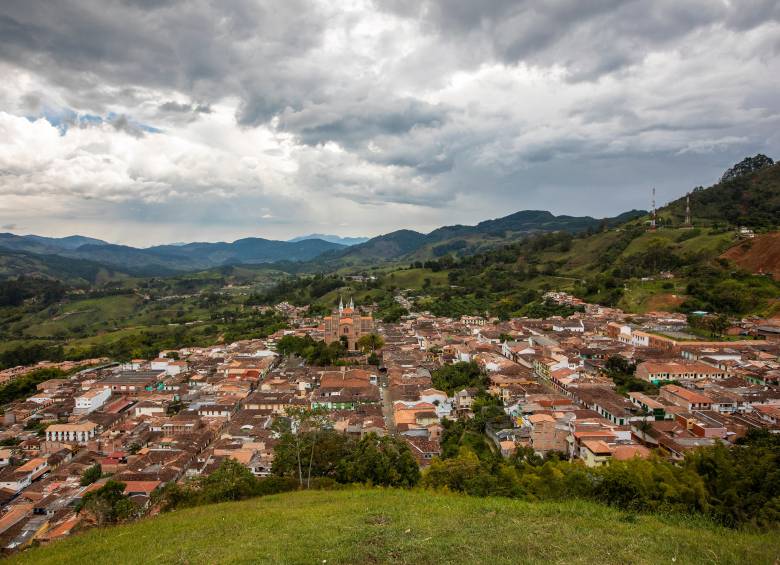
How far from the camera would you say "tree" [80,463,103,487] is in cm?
2614

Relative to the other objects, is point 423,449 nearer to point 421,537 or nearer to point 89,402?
point 421,537

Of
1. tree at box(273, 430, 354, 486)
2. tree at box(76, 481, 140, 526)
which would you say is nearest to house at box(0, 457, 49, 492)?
tree at box(76, 481, 140, 526)

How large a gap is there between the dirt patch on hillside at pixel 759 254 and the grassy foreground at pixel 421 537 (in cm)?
6644

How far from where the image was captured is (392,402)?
A: 117 ft

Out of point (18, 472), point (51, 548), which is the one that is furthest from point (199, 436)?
point (51, 548)

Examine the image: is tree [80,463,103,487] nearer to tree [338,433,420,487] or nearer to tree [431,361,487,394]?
tree [338,433,420,487]

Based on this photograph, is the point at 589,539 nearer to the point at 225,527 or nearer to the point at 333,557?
the point at 333,557

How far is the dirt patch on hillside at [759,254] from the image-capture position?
205ft

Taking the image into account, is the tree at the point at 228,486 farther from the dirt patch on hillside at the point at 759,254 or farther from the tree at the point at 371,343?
the dirt patch on hillside at the point at 759,254

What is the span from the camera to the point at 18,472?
27.7m

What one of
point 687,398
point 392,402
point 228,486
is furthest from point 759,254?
point 228,486

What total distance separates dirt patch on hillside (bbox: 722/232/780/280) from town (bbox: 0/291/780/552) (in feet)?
54.0

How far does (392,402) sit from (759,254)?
59.2 m

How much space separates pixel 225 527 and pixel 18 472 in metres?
23.7
